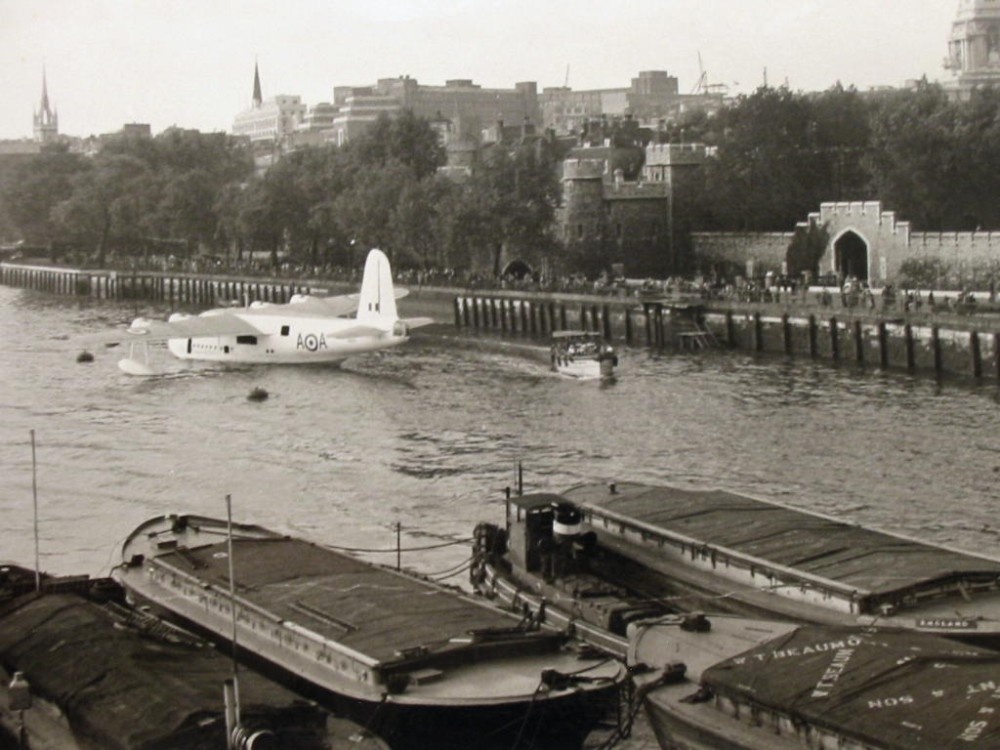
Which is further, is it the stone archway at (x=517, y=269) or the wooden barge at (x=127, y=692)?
the stone archway at (x=517, y=269)

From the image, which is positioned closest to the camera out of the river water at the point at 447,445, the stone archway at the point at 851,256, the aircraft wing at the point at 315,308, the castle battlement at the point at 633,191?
the river water at the point at 447,445

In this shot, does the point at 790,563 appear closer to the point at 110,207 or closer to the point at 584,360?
the point at 584,360

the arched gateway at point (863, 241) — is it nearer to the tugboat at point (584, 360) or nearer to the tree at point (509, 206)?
the tree at point (509, 206)

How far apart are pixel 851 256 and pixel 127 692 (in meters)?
79.4

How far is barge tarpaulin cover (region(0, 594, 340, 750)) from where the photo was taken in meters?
19.7

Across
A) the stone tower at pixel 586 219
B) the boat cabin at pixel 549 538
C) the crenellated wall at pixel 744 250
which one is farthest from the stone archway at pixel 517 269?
the boat cabin at pixel 549 538

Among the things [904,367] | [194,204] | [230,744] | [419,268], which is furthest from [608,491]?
[194,204]

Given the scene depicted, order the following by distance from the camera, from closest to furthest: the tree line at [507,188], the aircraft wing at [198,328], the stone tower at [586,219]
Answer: the aircraft wing at [198,328] → the tree line at [507,188] → the stone tower at [586,219]

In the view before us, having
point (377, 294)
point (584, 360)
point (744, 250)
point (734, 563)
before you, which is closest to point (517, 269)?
point (744, 250)

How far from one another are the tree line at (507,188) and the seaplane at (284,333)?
28.2m

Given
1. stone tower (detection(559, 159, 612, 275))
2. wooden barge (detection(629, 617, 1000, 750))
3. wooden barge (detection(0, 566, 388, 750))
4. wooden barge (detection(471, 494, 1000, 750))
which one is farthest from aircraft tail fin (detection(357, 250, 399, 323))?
wooden barge (detection(629, 617, 1000, 750))

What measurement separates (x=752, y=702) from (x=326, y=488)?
26854mm

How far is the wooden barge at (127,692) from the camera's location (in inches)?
775

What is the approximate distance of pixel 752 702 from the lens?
20078 mm
